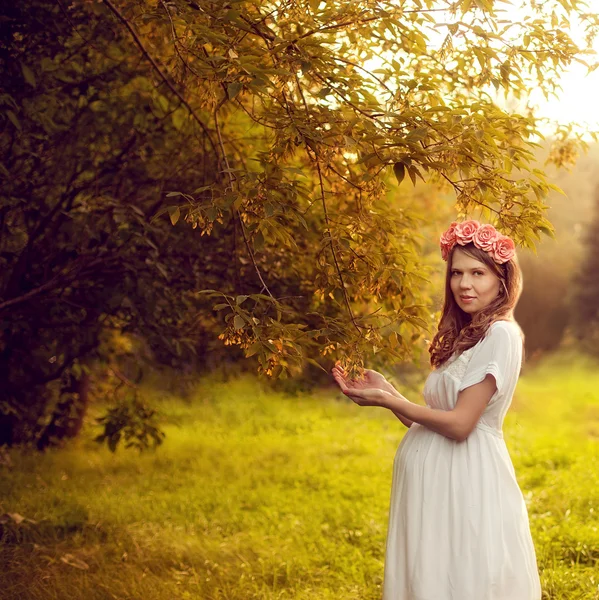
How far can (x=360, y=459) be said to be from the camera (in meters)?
8.64

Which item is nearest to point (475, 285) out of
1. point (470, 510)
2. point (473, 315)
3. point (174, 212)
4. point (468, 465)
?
point (473, 315)

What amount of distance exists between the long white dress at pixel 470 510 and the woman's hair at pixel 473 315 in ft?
0.15

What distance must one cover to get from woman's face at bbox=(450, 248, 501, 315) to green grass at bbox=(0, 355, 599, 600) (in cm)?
241

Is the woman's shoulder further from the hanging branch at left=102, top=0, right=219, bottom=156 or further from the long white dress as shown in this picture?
the hanging branch at left=102, top=0, right=219, bottom=156

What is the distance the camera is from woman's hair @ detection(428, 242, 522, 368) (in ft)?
8.19

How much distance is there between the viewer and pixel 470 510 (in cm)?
238

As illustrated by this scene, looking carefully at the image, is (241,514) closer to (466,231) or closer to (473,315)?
(473,315)

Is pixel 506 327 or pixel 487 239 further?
pixel 487 239

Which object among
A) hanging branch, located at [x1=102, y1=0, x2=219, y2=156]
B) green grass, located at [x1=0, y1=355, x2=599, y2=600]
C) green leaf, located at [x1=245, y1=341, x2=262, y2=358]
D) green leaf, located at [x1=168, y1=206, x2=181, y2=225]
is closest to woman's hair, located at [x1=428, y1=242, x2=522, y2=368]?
green leaf, located at [x1=245, y1=341, x2=262, y2=358]

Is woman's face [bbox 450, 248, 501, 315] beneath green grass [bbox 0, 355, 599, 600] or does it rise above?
above

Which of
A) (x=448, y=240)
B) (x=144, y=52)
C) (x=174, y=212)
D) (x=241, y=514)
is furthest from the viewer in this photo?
(x=241, y=514)

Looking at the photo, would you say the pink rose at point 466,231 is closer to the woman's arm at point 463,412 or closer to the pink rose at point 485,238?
the pink rose at point 485,238

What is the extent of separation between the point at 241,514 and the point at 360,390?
401 cm

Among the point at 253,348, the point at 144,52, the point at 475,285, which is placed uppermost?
the point at 144,52
